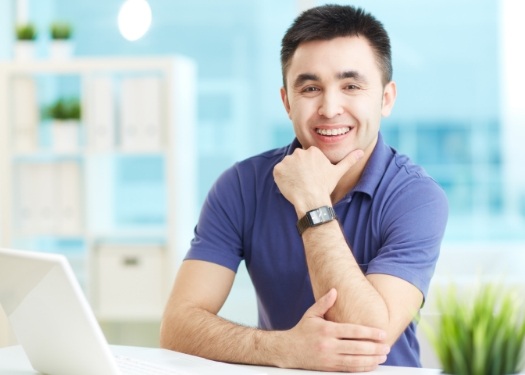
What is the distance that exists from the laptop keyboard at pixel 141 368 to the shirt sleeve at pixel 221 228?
501mm

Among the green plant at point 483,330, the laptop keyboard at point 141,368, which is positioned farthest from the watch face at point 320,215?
the green plant at point 483,330

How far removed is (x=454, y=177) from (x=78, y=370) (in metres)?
3.74

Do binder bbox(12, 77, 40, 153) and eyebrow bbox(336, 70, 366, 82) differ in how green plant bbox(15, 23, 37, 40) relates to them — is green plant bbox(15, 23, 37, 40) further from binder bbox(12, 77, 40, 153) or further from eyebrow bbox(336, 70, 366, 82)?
eyebrow bbox(336, 70, 366, 82)

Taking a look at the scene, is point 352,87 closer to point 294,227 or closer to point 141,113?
point 294,227

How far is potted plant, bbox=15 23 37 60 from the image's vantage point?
445 cm

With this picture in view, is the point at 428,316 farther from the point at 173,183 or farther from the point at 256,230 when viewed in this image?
the point at 173,183

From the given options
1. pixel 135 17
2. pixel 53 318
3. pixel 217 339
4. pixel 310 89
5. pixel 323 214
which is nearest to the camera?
pixel 53 318

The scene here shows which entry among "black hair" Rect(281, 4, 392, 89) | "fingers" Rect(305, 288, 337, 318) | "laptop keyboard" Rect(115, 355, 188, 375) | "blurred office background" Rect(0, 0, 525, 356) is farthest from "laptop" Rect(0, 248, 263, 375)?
"blurred office background" Rect(0, 0, 525, 356)

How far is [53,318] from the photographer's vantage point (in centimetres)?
144

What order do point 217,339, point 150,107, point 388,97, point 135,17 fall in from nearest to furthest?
point 217,339 → point 388,97 → point 150,107 → point 135,17

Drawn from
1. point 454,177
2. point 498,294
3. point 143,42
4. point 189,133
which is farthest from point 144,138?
point 498,294

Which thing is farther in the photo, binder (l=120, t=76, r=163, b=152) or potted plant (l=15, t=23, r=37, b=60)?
potted plant (l=15, t=23, r=37, b=60)

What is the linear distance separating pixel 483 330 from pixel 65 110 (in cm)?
338

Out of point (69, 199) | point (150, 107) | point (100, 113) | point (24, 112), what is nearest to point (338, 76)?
point (150, 107)
